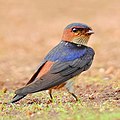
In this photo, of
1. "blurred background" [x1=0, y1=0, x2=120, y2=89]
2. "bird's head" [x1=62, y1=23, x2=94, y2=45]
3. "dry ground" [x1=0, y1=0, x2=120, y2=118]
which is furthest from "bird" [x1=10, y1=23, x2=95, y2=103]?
"blurred background" [x1=0, y1=0, x2=120, y2=89]

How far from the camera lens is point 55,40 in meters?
17.2

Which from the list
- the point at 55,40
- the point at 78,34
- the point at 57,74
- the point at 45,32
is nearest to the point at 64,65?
the point at 57,74

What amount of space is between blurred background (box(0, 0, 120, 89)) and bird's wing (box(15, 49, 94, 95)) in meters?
1.82

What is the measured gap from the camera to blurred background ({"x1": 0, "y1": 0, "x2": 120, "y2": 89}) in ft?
39.8

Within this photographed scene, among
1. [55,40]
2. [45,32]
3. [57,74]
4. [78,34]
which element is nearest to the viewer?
[57,74]

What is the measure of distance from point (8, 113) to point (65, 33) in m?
1.54

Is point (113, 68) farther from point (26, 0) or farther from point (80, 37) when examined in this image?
point (26, 0)

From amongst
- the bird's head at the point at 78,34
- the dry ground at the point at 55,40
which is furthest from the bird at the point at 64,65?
the dry ground at the point at 55,40

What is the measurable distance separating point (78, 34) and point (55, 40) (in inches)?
372

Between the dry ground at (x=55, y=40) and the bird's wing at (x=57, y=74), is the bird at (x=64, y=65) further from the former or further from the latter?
the dry ground at (x=55, y=40)

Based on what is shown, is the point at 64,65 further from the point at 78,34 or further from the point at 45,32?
the point at 45,32

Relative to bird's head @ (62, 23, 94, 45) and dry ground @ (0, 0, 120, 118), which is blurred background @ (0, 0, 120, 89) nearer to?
dry ground @ (0, 0, 120, 118)

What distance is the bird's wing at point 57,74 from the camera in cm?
718

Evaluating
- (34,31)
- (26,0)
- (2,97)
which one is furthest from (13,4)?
(2,97)
